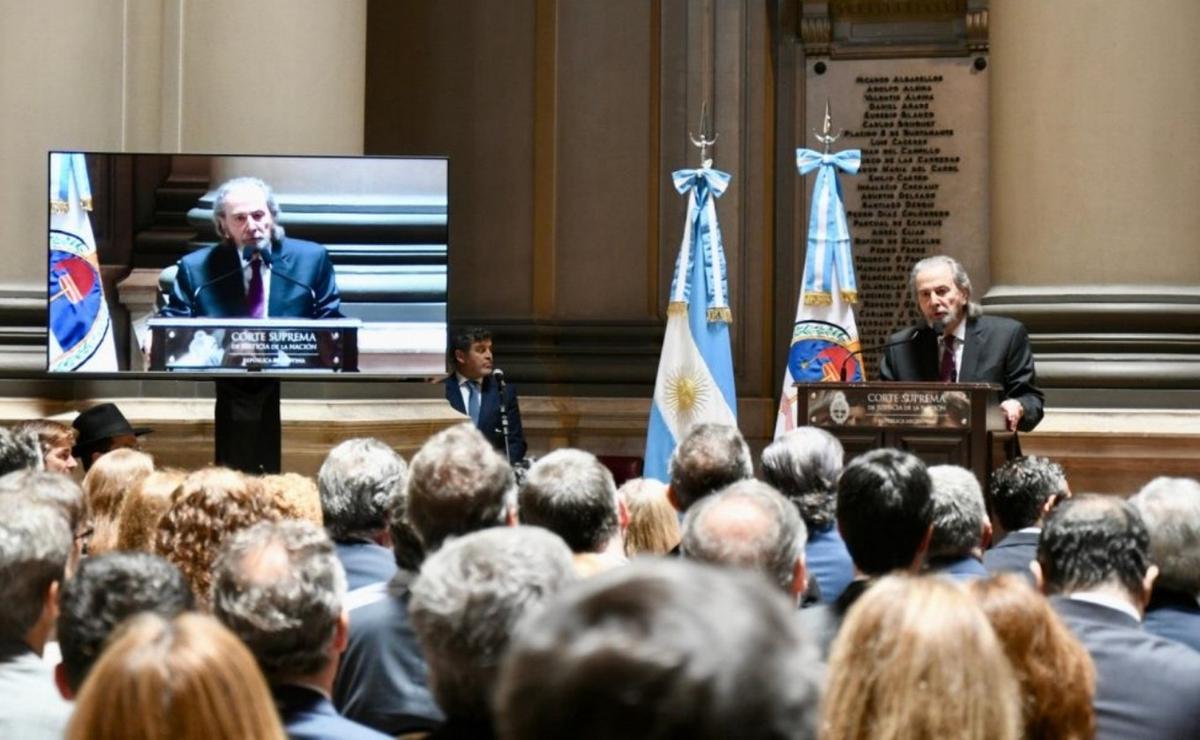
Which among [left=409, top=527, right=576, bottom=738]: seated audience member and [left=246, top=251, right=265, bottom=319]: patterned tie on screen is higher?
[left=246, top=251, right=265, bottom=319]: patterned tie on screen

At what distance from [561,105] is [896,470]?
26.0 feet

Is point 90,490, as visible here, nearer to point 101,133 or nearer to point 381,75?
point 101,133

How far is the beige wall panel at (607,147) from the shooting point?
11.5 m

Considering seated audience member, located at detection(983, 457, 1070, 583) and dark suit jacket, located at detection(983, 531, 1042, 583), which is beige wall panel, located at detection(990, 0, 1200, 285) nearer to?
seated audience member, located at detection(983, 457, 1070, 583)

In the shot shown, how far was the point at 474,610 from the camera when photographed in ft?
8.18

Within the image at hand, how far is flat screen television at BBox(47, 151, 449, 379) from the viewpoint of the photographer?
7.73 metres

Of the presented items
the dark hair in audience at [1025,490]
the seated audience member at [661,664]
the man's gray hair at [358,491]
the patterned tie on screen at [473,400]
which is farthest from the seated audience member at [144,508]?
the patterned tie on screen at [473,400]

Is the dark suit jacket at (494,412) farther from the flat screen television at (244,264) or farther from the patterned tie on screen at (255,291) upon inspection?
the patterned tie on screen at (255,291)

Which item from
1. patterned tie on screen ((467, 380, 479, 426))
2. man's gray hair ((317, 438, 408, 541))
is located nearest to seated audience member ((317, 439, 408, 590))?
man's gray hair ((317, 438, 408, 541))

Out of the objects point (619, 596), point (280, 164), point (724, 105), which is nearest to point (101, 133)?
point (280, 164)

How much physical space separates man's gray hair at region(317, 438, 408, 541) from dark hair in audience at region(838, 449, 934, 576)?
1.22m

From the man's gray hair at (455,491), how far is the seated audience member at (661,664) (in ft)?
7.57

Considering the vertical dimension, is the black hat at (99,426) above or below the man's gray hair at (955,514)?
above

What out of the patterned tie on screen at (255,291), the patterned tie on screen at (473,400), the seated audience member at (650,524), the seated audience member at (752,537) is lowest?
the seated audience member at (650,524)
